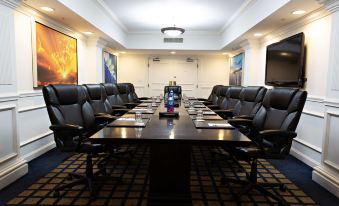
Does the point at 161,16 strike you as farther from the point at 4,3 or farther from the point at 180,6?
the point at 4,3

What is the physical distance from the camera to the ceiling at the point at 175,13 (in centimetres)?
491

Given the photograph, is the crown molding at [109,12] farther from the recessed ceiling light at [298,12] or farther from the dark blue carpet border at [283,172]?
the recessed ceiling light at [298,12]

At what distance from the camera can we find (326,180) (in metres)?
2.66

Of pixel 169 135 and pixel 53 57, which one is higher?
pixel 53 57

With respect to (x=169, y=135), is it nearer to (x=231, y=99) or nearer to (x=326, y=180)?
(x=326, y=180)

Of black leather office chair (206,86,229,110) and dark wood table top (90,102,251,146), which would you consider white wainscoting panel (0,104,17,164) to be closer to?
dark wood table top (90,102,251,146)

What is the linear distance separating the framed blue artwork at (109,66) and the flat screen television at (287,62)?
4.56m

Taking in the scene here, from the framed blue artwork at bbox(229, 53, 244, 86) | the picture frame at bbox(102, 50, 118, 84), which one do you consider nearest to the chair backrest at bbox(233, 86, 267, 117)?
the framed blue artwork at bbox(229, 53, 244, 86)

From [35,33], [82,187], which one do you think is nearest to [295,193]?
[82,187]

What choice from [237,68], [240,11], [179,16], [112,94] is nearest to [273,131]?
[112,94]

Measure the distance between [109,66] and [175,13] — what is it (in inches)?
122

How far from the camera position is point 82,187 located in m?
2.60

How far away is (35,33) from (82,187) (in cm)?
240

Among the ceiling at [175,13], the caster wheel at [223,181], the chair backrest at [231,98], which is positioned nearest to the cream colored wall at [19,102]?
the ceiling at [175,13]
